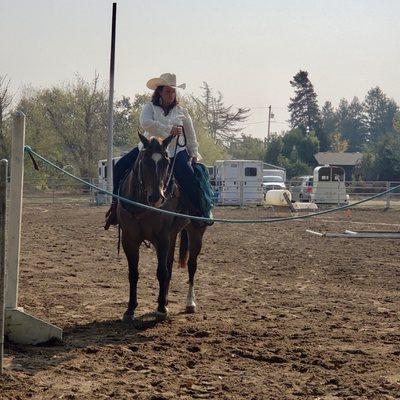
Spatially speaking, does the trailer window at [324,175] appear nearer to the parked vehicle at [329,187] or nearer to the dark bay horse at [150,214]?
the parked vehicle at [329,187]

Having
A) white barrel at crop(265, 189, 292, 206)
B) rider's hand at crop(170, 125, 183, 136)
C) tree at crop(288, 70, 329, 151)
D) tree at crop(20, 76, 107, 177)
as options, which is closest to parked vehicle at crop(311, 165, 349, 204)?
white barrel at crop(265, 189, 292, 206)

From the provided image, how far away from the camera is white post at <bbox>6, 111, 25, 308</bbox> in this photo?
18.9ft

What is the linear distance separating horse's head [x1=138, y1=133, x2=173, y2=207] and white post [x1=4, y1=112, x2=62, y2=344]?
155cm

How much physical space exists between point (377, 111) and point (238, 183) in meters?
116

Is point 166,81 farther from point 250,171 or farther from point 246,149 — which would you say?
point 246,149

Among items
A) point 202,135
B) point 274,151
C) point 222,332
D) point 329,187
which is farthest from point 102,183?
point 222,332

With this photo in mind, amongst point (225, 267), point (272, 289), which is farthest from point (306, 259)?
point (272, 289)

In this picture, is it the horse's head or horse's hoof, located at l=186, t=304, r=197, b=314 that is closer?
the horse's head

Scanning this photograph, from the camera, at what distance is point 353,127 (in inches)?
5787

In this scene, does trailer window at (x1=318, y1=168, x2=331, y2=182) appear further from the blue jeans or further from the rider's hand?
the rider's hand

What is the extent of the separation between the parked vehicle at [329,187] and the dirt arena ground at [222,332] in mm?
24117

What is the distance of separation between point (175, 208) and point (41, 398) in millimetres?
3551

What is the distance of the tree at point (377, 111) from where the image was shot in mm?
145250

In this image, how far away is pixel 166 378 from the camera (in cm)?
497
